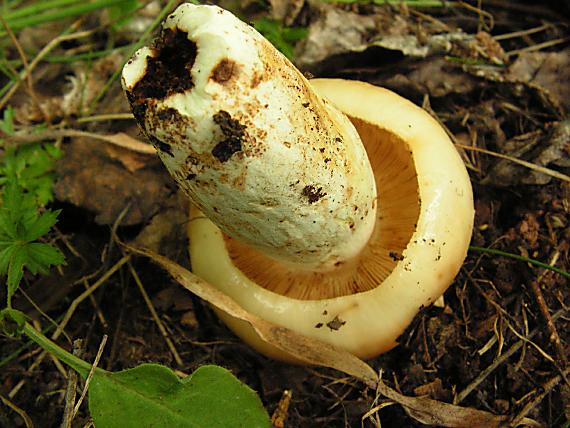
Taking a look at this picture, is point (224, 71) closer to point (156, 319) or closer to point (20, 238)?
point (20, 238)

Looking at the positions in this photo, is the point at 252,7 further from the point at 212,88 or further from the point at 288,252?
the point at 212,88

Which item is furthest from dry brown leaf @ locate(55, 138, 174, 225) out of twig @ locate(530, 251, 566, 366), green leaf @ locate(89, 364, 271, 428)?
twig @ locate(530, 251, 566, 366)

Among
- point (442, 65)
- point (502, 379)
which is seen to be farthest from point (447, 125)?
point (502, 379)

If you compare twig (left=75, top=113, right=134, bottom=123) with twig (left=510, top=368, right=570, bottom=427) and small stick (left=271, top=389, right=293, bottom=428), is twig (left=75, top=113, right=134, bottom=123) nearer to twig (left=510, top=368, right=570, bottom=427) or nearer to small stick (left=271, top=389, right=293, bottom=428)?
small stick (left=271, top=389, right=293, bottom=428)

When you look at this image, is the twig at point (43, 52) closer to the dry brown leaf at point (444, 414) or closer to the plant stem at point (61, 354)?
the plant stem at point (61, 354)

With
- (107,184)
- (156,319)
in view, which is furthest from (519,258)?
(107,184)

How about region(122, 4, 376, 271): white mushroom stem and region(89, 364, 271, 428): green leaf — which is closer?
region(122, 4, 376, 271): white mushroom stem
